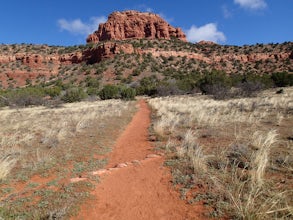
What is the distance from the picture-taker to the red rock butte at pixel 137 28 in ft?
316

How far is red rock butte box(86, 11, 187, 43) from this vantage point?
316 ft

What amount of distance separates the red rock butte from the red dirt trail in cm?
9441

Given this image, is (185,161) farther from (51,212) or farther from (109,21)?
(109,21)

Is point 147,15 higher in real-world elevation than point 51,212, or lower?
higher

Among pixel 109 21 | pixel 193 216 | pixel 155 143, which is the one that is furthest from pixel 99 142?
pixel 109 21

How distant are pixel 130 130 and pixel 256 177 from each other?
741 cm

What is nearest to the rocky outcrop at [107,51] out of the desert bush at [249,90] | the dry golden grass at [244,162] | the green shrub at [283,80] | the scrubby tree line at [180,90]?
the scrubby tree line at [180,90]

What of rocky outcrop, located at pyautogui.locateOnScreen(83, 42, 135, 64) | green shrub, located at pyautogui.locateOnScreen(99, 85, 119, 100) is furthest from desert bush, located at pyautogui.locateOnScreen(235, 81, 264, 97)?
rocky outcrop, located at pyautogui.locateOnScreen(83, 42, 135, 64)

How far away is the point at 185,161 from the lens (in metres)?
5.74

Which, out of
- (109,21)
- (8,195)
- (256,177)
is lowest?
(8,195)

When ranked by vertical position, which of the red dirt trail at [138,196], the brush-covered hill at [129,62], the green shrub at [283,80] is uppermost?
the brush-covered hill at [129,62]

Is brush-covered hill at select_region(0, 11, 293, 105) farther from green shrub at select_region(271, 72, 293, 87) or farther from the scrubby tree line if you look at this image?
green shrub at select_region(271, 72, 293, 87)

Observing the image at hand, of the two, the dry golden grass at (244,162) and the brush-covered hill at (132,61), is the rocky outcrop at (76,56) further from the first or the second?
the dry golden grass at (244,162)

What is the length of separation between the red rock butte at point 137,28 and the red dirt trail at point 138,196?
9441 centimetres
